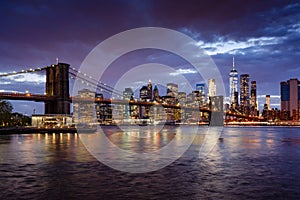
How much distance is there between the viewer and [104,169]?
2169 centimetres

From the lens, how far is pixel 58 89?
77.6m

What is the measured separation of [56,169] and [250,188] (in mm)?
11791

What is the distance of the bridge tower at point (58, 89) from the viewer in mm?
75213

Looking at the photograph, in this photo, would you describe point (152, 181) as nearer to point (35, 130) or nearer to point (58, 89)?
point (35, 130)

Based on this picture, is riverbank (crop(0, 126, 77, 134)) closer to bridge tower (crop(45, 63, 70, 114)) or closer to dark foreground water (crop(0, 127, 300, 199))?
bridge tower (crop(45, 63, 70, 114))

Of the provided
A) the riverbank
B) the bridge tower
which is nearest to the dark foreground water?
the riverbank

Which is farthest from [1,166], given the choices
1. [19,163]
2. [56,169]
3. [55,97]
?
[55,97]

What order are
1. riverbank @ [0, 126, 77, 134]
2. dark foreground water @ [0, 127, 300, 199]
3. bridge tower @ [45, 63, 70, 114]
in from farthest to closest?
bridge tower @ [45, 63, 70, 114] → riverbank @ [0, 126, 77, 134] → dark foreground water @ [0, 127, 300, 199]

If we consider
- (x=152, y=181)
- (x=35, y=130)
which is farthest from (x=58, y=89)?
(x=152, y=181)

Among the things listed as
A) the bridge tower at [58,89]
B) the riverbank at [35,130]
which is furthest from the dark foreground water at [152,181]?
the bridge tower at [58,89]

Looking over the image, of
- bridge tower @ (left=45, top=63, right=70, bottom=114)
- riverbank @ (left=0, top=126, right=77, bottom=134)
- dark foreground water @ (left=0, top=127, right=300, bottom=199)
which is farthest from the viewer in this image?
bridge tower @ (left=45, top=63, right=70, bottom=114)

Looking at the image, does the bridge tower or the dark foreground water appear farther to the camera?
the bridge tower

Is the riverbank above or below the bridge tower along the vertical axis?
below

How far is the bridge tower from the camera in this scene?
75213 mm
